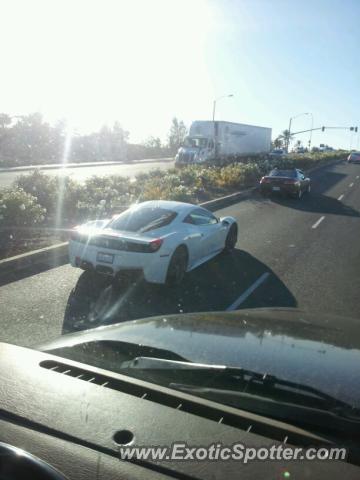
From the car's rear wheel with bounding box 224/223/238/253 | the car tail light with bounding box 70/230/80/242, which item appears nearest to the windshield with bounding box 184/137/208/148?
the car's rear wheel with bounding box 224/223/238/253

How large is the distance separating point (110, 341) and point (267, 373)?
111 centimetres

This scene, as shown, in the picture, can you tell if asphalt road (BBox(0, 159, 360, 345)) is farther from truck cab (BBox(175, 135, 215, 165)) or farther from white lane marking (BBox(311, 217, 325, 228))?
truck cab (BBox(175, 135, 215, 165))

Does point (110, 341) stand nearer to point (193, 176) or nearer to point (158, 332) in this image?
point (158, 332)

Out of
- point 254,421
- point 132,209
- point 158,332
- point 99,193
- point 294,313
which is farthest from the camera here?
point 99,193

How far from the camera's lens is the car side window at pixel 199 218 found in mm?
8781

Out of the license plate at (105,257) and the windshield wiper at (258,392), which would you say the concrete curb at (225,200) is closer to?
the license plate at (105,257)

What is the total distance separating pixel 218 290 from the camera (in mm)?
7996

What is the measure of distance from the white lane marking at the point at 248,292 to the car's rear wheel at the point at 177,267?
3.36 feet

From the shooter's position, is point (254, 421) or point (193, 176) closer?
point (254, 421)

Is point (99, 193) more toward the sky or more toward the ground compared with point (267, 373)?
more toward the ground

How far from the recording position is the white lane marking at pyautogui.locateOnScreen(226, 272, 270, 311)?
7.25 metres

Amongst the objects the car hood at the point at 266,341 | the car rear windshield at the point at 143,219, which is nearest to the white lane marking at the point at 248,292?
the car rear windshield at the point at 143,219

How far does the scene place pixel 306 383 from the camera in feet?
7.94

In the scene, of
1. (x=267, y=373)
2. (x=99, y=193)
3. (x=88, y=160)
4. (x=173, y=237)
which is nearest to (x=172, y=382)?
(x=267, y=373)
